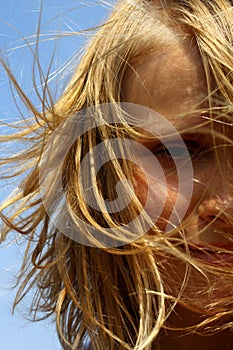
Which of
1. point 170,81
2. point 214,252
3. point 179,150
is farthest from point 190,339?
point 170,81

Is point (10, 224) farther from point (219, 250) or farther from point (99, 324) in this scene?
point (219, 250)

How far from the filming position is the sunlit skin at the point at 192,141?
4.12 feet

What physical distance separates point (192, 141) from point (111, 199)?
219 millimetres

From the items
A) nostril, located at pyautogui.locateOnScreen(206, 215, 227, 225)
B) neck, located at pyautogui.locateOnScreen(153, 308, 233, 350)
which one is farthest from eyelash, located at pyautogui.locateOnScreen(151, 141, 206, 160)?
neck, located at pyautogui.locateOnScreen(153, 308, 233, 350)

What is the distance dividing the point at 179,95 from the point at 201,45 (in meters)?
0.11

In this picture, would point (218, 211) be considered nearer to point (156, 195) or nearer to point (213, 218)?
point (213, 218)

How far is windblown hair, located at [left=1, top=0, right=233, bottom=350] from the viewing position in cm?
134

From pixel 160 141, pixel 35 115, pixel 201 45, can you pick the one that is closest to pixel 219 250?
pixel 160 141

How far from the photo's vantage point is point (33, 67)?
1.43 m

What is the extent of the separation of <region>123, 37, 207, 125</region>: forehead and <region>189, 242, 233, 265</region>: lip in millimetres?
234

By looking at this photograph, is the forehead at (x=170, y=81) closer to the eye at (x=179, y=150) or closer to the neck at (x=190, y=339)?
the eye at (x=179, y=150)

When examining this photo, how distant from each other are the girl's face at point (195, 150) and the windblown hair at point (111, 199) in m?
0.02

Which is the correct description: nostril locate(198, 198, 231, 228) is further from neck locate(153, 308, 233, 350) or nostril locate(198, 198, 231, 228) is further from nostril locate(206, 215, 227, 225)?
neck locate(153, 308, 233, 350)

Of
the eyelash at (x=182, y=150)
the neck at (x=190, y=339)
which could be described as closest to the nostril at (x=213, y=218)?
the eyelash at (x=182, y=150)
